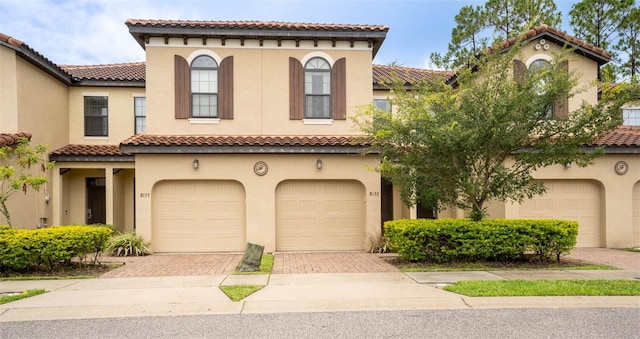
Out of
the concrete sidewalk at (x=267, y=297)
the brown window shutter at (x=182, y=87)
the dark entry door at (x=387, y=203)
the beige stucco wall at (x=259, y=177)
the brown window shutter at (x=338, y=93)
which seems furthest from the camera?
the dark entry door at (x=387, y=203)

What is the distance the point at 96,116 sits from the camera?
58.7 feet

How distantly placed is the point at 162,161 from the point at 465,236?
8.90 metres

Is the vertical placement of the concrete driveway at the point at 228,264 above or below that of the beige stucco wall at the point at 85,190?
below

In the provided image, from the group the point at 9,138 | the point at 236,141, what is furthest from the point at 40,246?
the point at 236,141

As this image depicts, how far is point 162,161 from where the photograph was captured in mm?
13328

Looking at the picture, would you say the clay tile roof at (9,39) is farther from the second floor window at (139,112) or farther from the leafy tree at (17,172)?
the second floor window at (139,112)

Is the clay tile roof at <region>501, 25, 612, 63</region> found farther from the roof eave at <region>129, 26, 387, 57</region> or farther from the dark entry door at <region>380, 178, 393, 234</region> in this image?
the dark entry door at <region>380, 178, 393, 234</region>

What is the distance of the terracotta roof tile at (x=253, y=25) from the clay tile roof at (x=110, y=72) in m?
4.71

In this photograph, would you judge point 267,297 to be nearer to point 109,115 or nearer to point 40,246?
point 40,246

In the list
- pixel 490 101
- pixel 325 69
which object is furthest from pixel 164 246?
pixel 490 101

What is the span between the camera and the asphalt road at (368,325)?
5730mm

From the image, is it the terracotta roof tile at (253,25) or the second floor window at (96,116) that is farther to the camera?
the second floor window at (96,116)

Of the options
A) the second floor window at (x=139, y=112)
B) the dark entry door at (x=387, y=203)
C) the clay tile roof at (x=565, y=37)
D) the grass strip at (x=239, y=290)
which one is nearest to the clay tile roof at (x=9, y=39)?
the second floor window at (x=139, y=112)

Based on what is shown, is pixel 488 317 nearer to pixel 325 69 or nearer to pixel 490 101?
pixel 490 101
